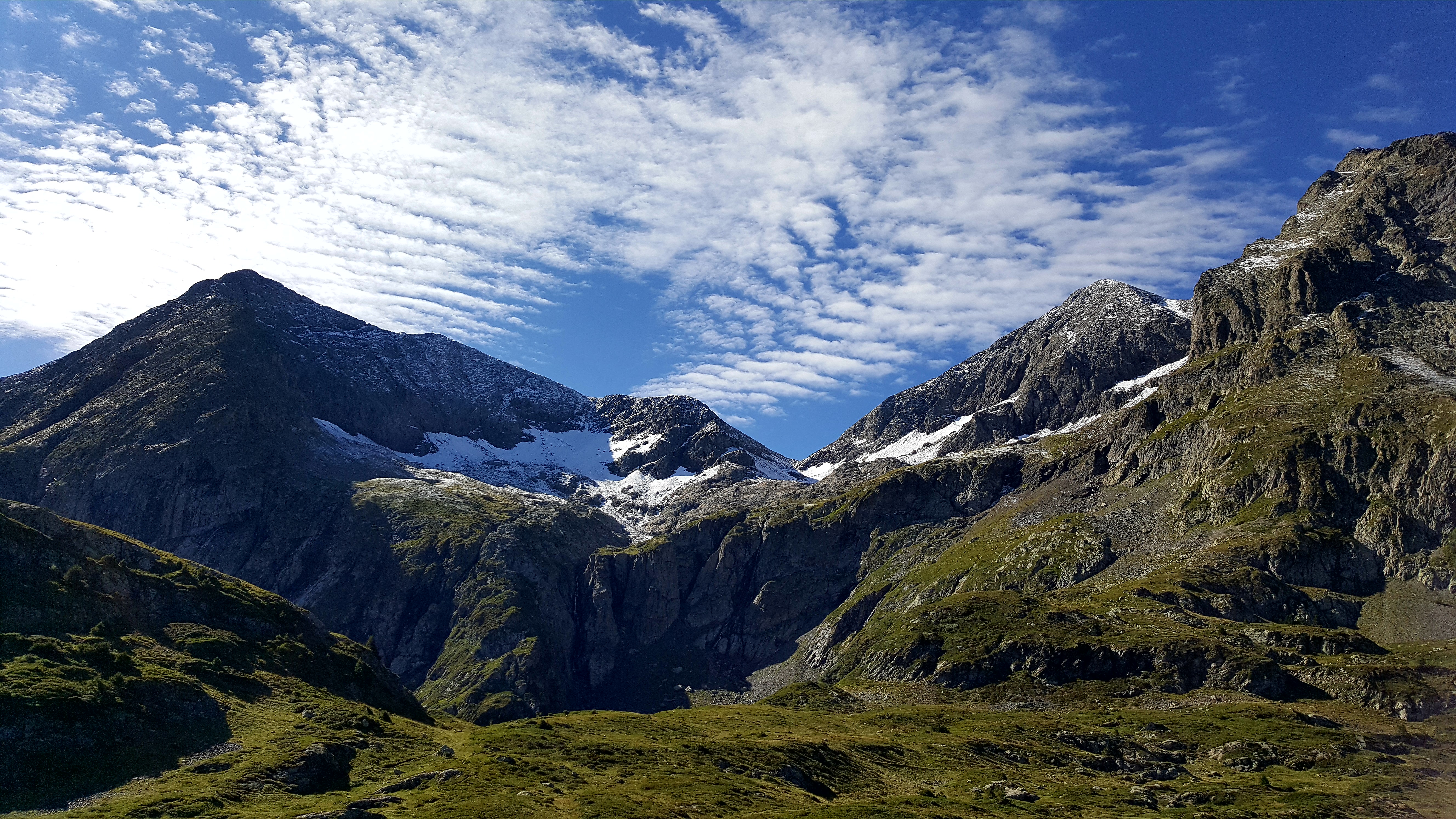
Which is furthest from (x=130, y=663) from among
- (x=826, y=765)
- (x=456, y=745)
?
(x=826, y=765)

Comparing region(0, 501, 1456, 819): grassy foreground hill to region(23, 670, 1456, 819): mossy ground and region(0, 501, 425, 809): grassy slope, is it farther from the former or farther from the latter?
region(23, 670, 1456, 819): mossy ground

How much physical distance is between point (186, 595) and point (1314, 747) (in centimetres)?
18285

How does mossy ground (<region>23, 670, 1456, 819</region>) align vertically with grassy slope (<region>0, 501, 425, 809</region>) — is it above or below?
→ below

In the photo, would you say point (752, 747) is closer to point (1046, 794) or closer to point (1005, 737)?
point (1046, 794)

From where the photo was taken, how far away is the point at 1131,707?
186 m

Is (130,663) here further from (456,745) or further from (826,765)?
(826,765)

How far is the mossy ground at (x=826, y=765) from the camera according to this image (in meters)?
83.3

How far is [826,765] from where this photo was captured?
123 metres

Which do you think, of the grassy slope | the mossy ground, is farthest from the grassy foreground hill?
the mossy ground

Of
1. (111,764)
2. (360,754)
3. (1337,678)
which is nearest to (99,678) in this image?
(111,764)

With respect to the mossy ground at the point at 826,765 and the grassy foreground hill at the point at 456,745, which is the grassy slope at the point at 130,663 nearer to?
the grassy foreground hill at the point at 456,745

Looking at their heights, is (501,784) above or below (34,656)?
below

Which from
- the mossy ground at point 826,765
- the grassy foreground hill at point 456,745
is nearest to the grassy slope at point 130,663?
the grassy foreground hill at point 456,745

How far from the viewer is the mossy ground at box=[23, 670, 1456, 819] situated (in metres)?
83.3
